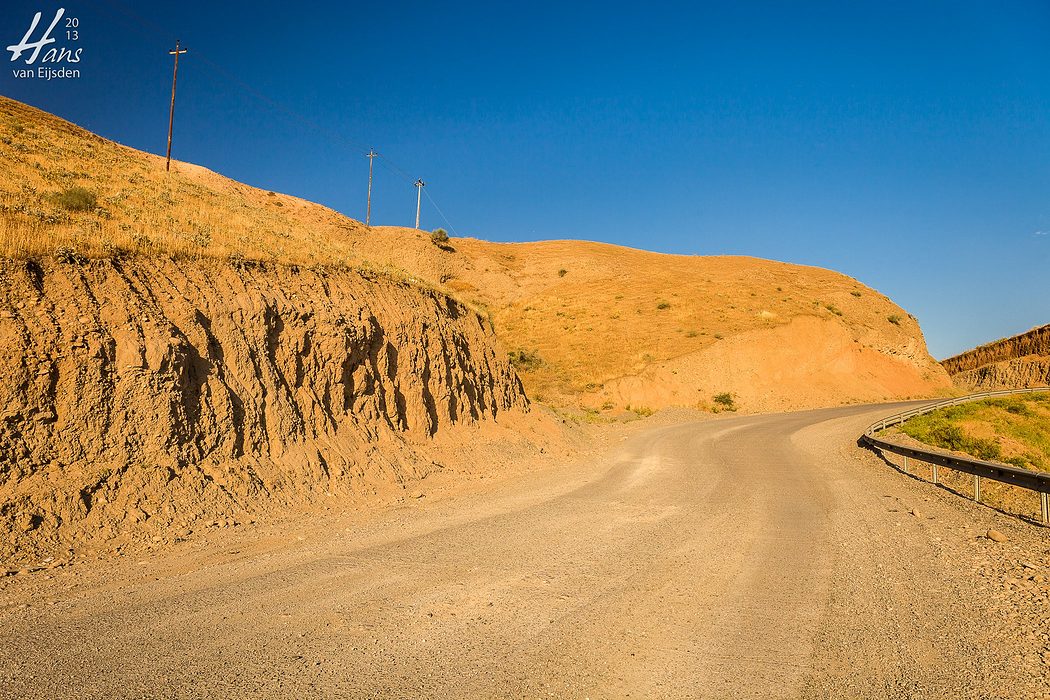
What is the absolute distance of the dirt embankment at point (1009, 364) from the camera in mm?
55972

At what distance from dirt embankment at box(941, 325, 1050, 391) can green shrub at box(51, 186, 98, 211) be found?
68419 mm

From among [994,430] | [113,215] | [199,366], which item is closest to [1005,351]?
[994,430]

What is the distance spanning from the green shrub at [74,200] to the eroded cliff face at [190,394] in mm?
2819

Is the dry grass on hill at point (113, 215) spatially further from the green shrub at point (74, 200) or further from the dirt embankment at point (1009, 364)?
the dirt embankment at point (1009, 364)

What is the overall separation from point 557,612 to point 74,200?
42.6ft

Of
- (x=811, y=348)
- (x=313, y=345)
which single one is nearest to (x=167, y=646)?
(x=313, y=345)

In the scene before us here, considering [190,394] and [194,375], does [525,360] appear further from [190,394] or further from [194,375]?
[190,394]

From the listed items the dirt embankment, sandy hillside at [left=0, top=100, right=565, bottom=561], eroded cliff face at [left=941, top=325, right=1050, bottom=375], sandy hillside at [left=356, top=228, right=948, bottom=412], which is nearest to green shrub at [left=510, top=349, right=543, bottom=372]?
sandy hillside at [left=356, top=228, right=948, bottom=412]

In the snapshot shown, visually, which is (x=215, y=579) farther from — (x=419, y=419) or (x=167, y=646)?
(x=419, y=419)

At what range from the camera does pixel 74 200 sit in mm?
12359

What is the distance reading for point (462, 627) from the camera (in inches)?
204

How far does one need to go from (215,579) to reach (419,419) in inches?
349

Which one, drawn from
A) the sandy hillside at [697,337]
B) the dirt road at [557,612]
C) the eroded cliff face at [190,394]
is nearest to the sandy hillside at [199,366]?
the eroded cliff face at [190,394]

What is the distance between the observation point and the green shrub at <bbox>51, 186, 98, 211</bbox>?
1214 centimetres
